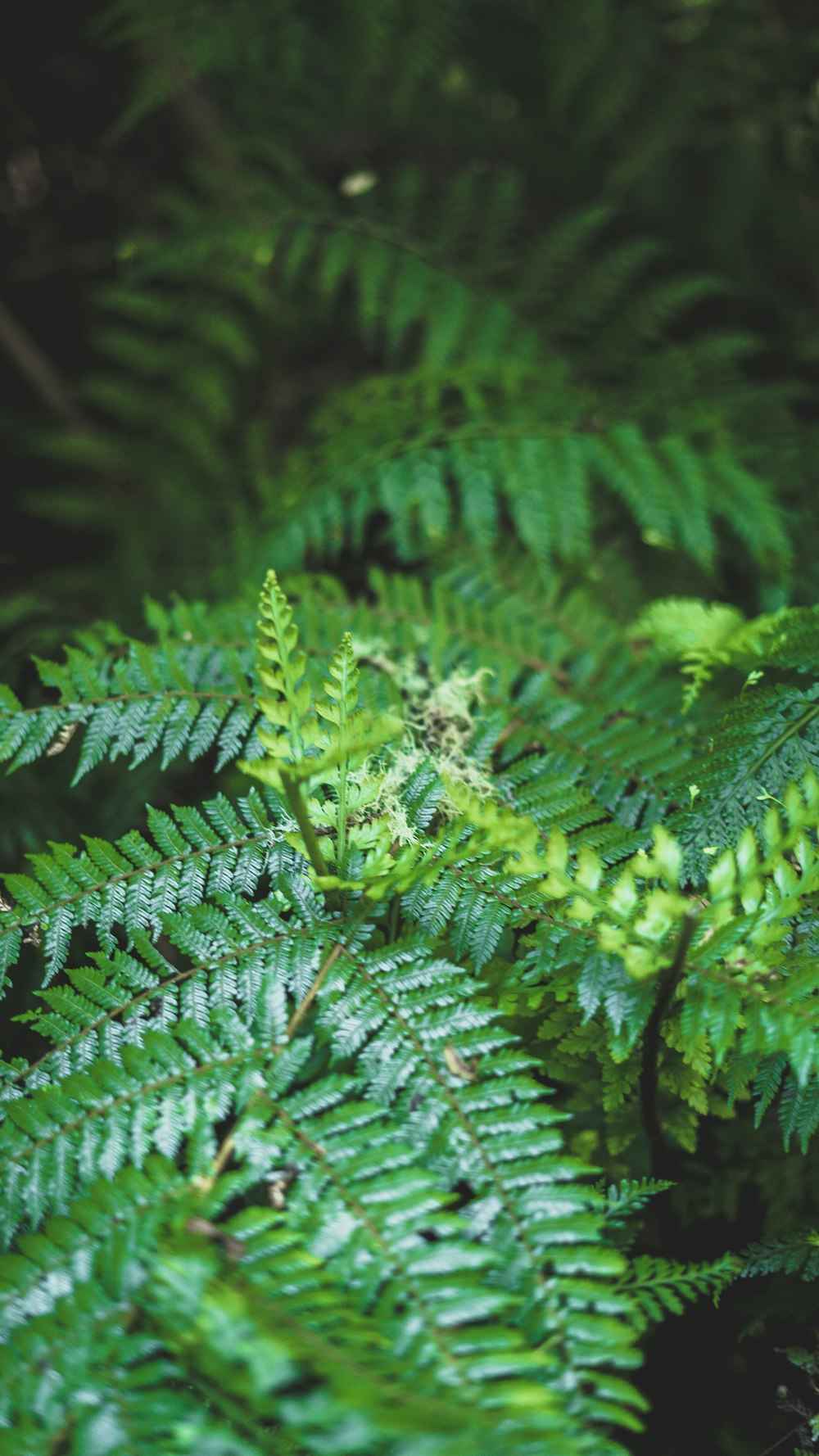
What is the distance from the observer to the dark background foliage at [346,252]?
2770 millimetres

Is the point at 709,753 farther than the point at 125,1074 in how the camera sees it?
Yes

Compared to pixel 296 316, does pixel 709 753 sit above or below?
below

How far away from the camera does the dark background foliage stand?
9.09 ft

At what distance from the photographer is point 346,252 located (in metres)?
2.93

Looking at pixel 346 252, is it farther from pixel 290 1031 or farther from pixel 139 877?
pixel 290 1031

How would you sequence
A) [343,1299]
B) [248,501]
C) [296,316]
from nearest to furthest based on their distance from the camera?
[343,1299], [248,501], [296,316]

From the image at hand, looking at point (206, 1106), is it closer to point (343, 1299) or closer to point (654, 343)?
point (343, 1299)

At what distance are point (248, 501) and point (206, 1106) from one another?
8.33 ft

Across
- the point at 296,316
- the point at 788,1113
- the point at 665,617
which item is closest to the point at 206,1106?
the point at 788,1113

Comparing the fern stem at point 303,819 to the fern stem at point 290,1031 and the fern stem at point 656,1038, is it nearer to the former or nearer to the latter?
the fern stem at point 290,1031

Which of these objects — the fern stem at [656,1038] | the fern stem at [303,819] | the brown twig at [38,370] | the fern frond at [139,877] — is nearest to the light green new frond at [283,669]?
the fern stem at [303,819]

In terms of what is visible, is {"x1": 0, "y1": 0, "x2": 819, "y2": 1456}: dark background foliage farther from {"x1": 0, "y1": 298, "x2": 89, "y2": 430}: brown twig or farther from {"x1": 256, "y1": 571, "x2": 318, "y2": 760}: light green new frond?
{"x1": 256, "y1": 571, "x2": 318, "y2": 760}: light green new frond

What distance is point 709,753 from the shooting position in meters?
1.45

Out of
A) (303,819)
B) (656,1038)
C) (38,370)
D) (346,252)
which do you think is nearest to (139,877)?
(303,819)
